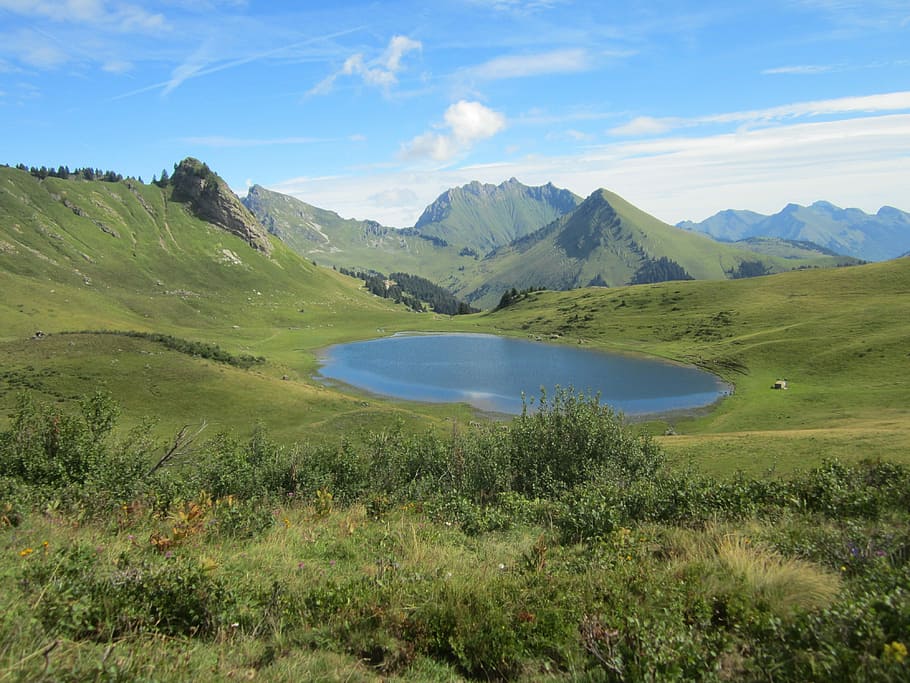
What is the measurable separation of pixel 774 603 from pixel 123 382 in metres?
79.9

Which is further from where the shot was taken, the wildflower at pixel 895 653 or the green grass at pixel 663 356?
the green grass at pixel 663 356

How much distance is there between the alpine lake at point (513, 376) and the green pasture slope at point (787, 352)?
818cm

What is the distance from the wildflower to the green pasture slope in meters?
36.5

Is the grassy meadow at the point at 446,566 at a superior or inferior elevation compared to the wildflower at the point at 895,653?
inferior

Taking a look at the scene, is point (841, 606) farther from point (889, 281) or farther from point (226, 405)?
point (889, 281)

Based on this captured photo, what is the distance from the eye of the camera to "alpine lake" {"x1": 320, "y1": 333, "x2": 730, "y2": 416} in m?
94.9

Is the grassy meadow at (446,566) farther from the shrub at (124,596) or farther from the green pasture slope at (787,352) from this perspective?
the green pasture slope at (787,352)

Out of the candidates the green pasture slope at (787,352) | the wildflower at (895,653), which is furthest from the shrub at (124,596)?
the green pasture slope at (787,352)

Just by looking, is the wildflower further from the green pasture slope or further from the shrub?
the green pasture slope

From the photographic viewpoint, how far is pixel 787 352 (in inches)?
4252

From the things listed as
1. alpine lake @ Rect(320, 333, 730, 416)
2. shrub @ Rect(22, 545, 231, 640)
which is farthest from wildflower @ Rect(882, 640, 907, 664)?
alpine lake @ Rect(320, 333, 730, 416)

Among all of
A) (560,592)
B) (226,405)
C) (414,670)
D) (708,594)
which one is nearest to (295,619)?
(414,670)

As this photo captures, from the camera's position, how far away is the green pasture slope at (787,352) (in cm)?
4428

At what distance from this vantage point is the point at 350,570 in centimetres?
1014
